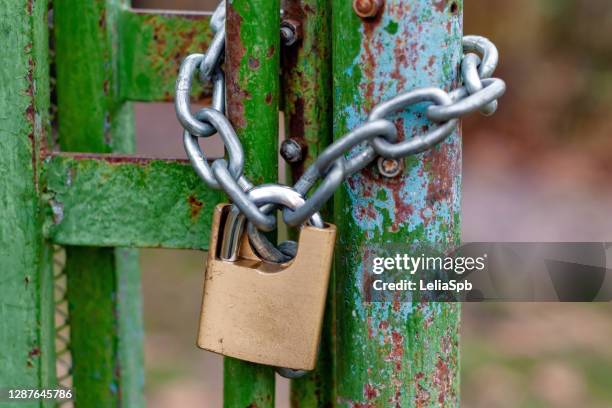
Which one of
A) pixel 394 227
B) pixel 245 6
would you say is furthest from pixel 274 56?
pixel 394 227

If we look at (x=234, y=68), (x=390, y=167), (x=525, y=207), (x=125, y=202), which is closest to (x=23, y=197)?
(x=125, y=202)

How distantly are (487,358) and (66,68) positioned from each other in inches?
95.6

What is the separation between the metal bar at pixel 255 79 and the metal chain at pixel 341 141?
0.08ft

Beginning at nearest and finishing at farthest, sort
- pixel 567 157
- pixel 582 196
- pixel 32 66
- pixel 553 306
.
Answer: pixel 32 66 → pixel 553 306 → pixel 582 196 → pixel 567 157

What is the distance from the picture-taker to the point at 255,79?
2.51 ft

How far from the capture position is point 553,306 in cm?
363

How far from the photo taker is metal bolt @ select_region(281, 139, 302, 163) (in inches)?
32.8

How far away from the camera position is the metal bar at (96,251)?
3.21 feet

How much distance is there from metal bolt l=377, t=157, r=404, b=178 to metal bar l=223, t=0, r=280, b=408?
0.11 meters

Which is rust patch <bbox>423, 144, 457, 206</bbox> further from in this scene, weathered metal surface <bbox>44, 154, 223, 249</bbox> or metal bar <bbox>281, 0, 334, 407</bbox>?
weathered metal surface <bbox>44, 154, 223, 249</bbox>

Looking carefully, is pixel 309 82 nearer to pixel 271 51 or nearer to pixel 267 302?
pixel 271 51

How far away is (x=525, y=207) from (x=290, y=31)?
379cm

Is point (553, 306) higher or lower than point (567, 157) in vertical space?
lower

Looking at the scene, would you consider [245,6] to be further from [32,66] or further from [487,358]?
[487,358]
